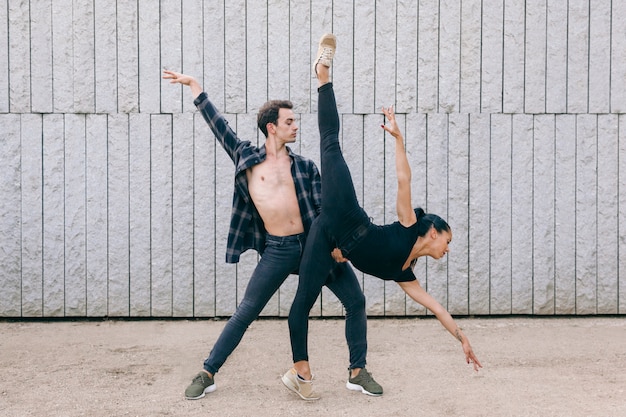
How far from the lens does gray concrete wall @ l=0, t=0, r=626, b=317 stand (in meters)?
7.30

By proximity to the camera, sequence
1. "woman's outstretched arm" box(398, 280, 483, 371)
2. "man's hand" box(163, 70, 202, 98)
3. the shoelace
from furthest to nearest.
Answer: "man's hand" box(163, 70, 202, 98) → the shoelace → "woman's outstretched arm" box(398, 280, 483, 371)

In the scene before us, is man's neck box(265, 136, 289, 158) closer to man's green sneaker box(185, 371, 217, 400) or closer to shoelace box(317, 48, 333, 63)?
shoelace box(317, 48, 333, 63)

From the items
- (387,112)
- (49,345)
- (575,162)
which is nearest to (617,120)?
(575,162)

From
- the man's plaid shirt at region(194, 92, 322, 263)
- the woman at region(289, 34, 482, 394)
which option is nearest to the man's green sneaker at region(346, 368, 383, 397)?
the woman at region(289, 34, 482, 394)

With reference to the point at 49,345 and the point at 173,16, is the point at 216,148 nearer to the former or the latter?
the point at 173,16

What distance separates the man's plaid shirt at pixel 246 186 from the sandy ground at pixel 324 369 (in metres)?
1.00

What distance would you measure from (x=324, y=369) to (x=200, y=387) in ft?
3.58

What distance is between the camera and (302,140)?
24.2 feet

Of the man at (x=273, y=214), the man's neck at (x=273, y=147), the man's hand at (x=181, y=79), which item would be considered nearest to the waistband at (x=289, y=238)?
the man at (x=273, y=214)

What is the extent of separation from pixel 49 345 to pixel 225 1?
3431 mm

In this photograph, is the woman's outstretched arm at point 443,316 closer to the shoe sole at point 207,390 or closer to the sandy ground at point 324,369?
the sandy ground at point 324,369

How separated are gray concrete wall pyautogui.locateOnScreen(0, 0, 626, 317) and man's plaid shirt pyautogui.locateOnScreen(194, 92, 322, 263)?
2.12 metres

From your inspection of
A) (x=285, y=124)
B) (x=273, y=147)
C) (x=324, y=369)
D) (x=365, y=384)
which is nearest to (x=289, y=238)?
(x=273, y=147)

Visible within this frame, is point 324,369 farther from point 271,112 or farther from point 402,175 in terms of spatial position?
point 271,112
